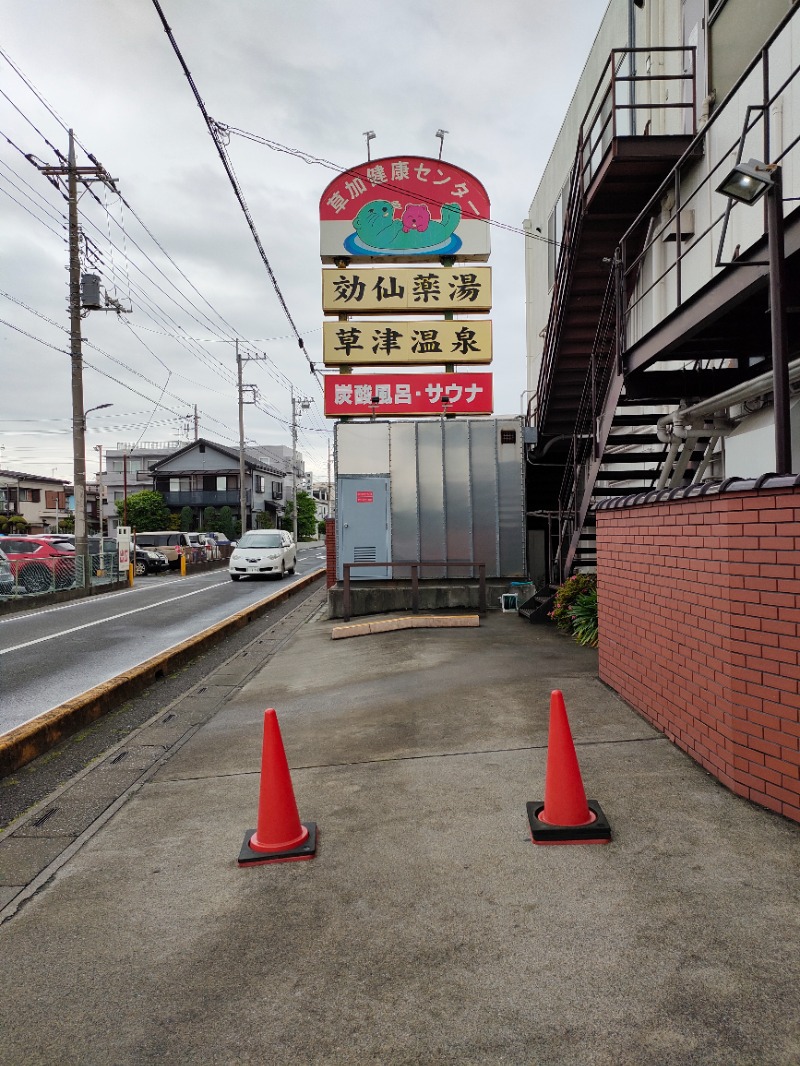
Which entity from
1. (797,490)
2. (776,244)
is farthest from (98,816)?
(776,244)

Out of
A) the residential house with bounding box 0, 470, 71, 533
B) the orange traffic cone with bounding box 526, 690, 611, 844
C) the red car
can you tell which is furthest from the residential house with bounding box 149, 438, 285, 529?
the orange traffic cone with bounding box 526, 690, 611, 844

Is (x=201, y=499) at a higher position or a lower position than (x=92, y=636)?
higher

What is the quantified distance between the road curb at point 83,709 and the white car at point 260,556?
1247 centimetres

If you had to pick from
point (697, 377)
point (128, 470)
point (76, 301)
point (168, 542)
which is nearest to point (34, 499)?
point (128, 470)

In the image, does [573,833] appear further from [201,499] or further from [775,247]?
[201,499]

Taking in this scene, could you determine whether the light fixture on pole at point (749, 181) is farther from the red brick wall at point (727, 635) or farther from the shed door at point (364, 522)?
the shed door at point (364, 522)

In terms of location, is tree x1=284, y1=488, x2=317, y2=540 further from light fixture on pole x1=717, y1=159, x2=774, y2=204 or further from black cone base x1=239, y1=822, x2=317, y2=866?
black cone base x1=239, y1=822, x2=317, y2=866

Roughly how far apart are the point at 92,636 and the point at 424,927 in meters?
10.6

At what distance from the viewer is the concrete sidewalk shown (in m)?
2.16

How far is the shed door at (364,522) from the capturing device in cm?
1318

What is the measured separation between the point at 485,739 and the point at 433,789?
974 millimetres

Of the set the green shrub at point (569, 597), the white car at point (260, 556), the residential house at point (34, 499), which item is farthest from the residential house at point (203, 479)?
the green shrub at point (569, 597)

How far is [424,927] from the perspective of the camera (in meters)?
2.75

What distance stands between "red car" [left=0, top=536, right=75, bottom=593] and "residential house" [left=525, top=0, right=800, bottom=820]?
1314 cm
